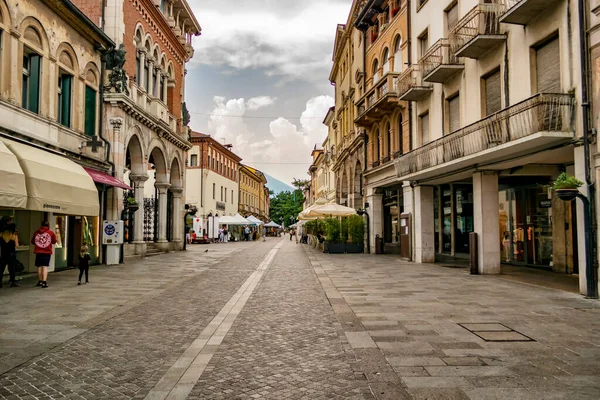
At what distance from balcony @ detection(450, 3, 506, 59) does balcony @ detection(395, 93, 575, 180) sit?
2.36 m

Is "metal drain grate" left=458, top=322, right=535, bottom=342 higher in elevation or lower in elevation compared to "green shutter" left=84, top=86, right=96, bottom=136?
lower

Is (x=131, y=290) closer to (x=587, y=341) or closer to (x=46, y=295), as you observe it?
(x=46, y=295)

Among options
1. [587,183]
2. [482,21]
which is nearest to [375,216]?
[482,21]

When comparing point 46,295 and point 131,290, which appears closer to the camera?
point 46,295

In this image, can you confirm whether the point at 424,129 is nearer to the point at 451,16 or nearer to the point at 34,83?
the point at 451,16

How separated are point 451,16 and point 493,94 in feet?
15.1

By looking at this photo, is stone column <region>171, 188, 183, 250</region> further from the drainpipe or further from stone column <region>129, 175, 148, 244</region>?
the drainpipe

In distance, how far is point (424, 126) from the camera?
66.3 ft

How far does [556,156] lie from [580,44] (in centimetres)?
334

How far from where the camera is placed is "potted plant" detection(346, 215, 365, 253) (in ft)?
87.7

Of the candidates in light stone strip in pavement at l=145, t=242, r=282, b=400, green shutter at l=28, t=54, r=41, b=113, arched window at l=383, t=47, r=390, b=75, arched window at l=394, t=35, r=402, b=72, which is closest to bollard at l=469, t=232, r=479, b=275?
light stone strip in pavement at l=145, t=242, r=282, b=400

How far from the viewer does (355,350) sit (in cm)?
586

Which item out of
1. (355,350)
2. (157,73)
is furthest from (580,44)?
(157,73)

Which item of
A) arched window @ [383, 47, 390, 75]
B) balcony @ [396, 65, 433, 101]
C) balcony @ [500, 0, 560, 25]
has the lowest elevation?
balcony @ [500, 0, 560, 25]
